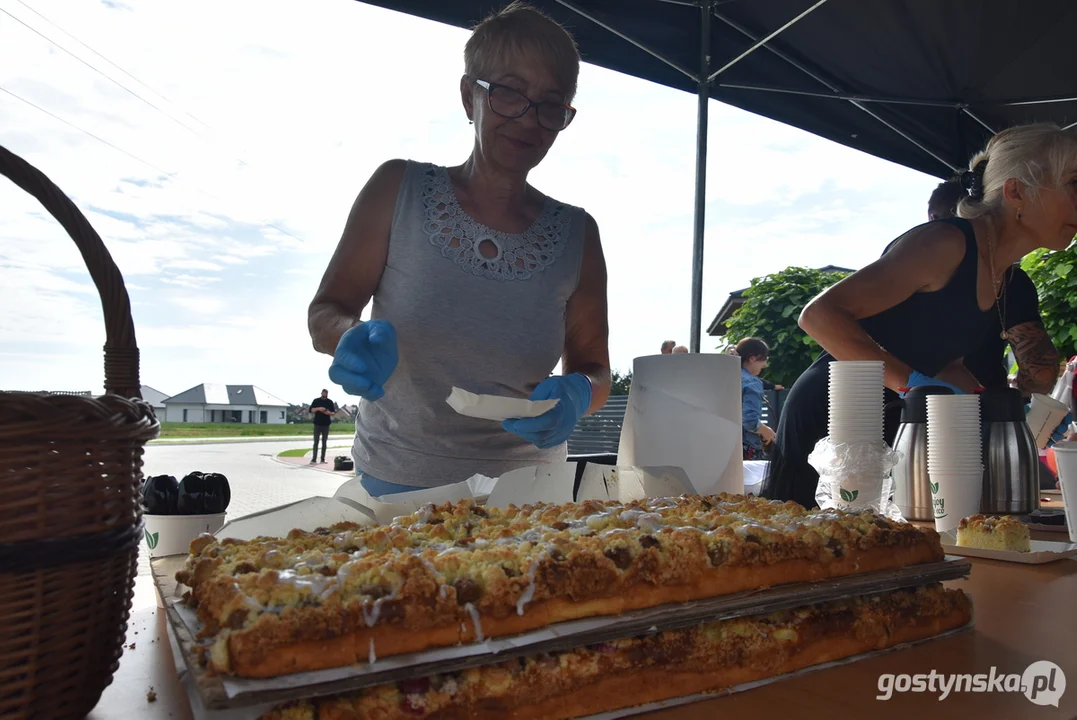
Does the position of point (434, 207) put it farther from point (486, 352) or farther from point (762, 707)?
point (762, 707)

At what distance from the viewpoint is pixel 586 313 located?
200 cm

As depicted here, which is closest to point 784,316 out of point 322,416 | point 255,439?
point 322,416

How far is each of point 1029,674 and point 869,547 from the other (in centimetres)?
19

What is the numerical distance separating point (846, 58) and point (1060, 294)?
226 cm

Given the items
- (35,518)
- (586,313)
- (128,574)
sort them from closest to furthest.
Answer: (35,518)
(128,574)
(586,313)

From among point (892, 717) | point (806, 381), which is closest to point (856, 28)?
point (806, 381)

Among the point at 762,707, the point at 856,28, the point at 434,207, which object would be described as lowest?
the point at 762,707

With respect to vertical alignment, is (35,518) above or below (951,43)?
below

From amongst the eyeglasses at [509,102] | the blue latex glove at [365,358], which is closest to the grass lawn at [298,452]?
the eyeglasses at [509,102]

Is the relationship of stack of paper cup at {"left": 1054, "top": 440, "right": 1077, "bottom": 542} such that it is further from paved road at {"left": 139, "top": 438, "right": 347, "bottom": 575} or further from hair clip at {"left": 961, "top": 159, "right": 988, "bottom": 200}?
paved road at {"left": 139, "top": 438, "right": 347, "bottom": 575}

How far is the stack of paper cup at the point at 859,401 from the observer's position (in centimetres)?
142

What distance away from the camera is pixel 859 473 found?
1.40 meters

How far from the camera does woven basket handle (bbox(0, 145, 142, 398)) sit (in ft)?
2.35

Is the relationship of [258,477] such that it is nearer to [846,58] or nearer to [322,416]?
[322,416]
